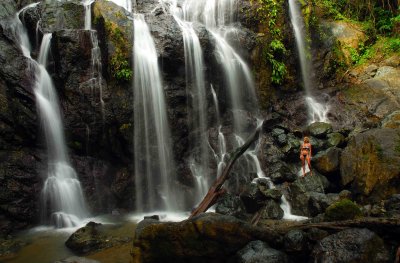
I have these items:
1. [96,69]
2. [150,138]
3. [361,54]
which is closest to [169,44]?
[96,69]

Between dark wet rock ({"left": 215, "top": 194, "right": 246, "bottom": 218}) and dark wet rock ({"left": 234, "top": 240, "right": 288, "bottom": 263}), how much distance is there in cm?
365

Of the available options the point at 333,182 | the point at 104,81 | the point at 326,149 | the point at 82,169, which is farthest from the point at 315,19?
the point at 82,169

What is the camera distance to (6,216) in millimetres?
9273

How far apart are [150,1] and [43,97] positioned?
6.16 metres

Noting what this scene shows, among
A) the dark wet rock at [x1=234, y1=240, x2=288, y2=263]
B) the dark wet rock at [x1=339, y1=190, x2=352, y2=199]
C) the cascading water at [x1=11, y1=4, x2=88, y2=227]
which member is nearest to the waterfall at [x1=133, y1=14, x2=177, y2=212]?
the cascading water at [x1=11, y1=4, x2=88, y2=227]

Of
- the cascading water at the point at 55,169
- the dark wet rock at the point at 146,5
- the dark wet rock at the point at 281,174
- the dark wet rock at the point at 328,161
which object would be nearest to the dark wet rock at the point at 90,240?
the cascading water at the point at 55,169

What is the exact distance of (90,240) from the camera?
307 inches

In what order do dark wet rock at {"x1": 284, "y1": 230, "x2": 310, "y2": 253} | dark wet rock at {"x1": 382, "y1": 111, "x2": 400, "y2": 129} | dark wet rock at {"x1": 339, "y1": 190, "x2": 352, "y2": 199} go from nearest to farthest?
dark wet rock at {"x1": 284, "y1": 230, "x2": 310, "y2": 253} < dark wet rock at {"x1": 339, "y1": 190, "x2": 352, "y2": 199} < dark wet rock at {"x1": 382, "y1": 111, "x2": 400, "y2": 129}

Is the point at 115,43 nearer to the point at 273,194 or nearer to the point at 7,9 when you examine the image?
the point at 7,9

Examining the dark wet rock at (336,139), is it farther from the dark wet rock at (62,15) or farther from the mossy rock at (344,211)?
the dark wet rock at (62,15)

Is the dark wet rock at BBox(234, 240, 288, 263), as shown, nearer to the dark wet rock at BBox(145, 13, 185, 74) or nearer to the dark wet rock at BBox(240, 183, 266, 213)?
the dark wet rock at BBox(240, 183, 266, 213)

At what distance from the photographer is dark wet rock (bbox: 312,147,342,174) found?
32.8 feet

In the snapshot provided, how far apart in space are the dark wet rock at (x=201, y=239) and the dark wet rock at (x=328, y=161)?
5.14 meters

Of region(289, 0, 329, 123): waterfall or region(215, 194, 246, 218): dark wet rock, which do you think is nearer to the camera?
region(215, 194, 246, 218): dark wet rock
